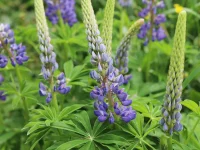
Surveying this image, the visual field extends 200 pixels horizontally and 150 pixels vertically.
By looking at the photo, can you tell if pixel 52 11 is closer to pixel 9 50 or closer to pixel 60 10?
pixel 60 10

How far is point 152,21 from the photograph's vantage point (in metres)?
3.61

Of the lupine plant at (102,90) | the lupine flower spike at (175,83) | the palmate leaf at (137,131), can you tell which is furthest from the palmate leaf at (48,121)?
the lupine flower spike at (175,83)

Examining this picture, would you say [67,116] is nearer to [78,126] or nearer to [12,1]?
[78,126]

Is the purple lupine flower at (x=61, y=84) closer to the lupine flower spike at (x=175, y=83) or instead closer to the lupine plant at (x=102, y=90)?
the lupine plant at (x=102, y=90)

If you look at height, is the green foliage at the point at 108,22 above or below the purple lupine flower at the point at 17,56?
above

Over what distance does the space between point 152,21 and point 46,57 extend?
1321 millimetres

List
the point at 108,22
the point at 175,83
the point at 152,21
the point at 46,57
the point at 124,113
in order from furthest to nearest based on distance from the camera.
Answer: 1. the point at 152,21
2. the point at 46,57
3. the point at 124,113
4. the point at 108,22
5. the point at 175,83

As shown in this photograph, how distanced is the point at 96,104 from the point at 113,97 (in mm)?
121

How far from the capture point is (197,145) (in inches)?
103

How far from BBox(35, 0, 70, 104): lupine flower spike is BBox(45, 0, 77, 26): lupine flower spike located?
1238mm

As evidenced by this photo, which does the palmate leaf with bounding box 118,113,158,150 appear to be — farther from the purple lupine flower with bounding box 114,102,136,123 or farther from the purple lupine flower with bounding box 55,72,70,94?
the purple lupine flower with bounding box 55,72,70,94

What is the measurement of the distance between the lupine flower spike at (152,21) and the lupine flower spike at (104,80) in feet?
4.12

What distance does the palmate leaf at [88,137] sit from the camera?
2.48 m

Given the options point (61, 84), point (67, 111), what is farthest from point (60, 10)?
point (67, 111)
